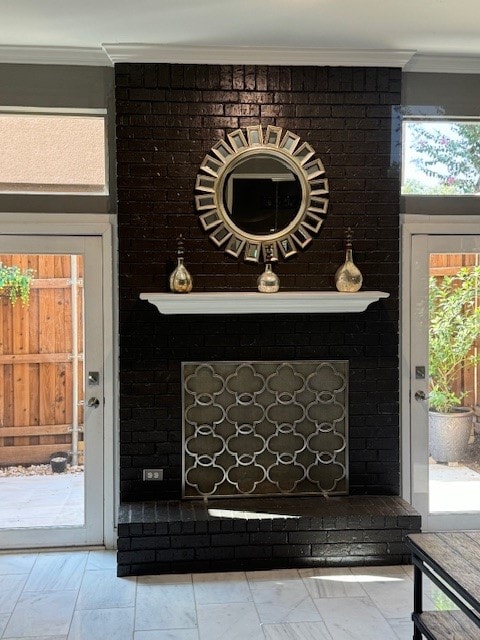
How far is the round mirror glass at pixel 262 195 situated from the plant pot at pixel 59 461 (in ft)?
5.38

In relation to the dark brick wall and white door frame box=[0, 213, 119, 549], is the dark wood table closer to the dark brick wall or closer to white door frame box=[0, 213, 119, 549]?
the dark brick wall

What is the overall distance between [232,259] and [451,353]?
4.65 feet

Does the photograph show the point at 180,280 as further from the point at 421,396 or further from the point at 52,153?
the point at 421,396

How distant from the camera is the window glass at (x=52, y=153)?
14.0 feet

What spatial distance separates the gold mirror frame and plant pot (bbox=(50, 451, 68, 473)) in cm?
149

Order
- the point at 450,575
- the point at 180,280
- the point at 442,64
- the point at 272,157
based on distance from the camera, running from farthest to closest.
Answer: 1. the point at 442,64
2. the point at 272,157
3. the point at 180,280
4. the point at 450,575

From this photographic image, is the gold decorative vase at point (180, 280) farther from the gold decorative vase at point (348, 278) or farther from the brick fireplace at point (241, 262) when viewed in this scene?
the gold decorative vase at point (348, 278)

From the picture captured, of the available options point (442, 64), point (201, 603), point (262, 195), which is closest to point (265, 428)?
point (201, 603)

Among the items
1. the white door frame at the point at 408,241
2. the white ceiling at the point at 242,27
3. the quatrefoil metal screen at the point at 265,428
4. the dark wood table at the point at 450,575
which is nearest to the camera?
the dark wood table at the point at 450,575

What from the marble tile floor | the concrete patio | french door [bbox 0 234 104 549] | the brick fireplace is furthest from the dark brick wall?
the marble tile floor

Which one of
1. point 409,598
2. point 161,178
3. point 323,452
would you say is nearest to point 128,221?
point 161,178

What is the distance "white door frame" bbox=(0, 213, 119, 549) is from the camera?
4.24 metres

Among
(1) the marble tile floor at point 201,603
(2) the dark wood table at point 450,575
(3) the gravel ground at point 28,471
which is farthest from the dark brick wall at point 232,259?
(2) the dark wood table at point 450,575

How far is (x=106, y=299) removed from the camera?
14.2ft
